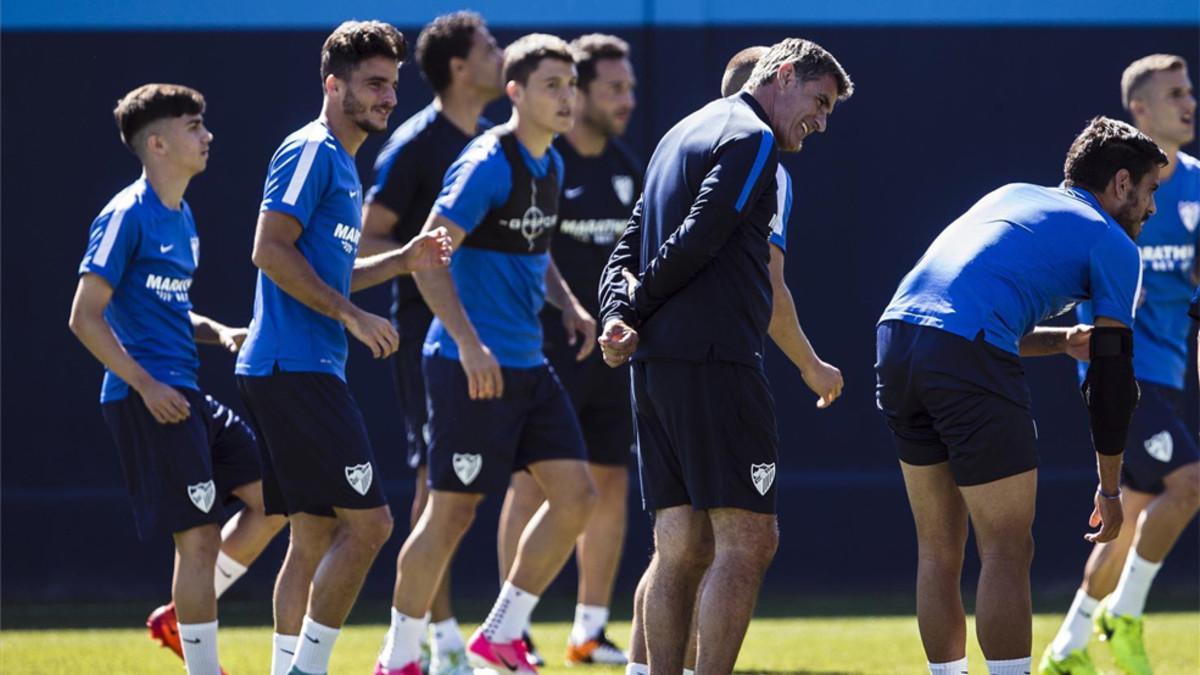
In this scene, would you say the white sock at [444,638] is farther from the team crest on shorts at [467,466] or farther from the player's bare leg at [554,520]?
the team crest on shorts at [467,466]

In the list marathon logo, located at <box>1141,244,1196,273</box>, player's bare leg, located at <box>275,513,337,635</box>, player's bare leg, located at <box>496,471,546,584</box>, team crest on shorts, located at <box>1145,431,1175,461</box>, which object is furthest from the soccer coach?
marathon logo, located at <box>1141,244,1196,273</box>

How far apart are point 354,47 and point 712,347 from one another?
66.8 inches

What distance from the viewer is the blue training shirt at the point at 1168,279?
281 inches

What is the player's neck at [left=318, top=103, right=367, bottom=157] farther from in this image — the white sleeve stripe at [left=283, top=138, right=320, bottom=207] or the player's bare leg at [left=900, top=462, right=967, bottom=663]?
the player's bare leg at [left=900, top=462, right=967, bottom=663]

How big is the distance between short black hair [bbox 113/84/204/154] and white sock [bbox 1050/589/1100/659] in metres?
3.93

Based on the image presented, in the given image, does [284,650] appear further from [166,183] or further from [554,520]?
[166,183]

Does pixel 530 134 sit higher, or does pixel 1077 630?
pixel 530 134

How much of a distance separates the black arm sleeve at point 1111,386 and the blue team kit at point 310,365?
230 cm

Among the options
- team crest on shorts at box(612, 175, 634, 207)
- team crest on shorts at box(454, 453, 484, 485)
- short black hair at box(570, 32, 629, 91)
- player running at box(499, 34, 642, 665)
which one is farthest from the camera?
team crest on shorts at box(612, 175, 634, 207)

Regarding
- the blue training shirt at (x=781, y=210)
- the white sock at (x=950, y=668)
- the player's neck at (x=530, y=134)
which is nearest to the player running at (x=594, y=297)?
the player's neck at (x=530, y=134)

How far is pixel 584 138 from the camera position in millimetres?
8133

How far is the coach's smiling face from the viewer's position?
16.9 ft

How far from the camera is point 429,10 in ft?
32.9

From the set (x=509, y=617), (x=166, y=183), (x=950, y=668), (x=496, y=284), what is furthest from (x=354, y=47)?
(x=950, y=668)
